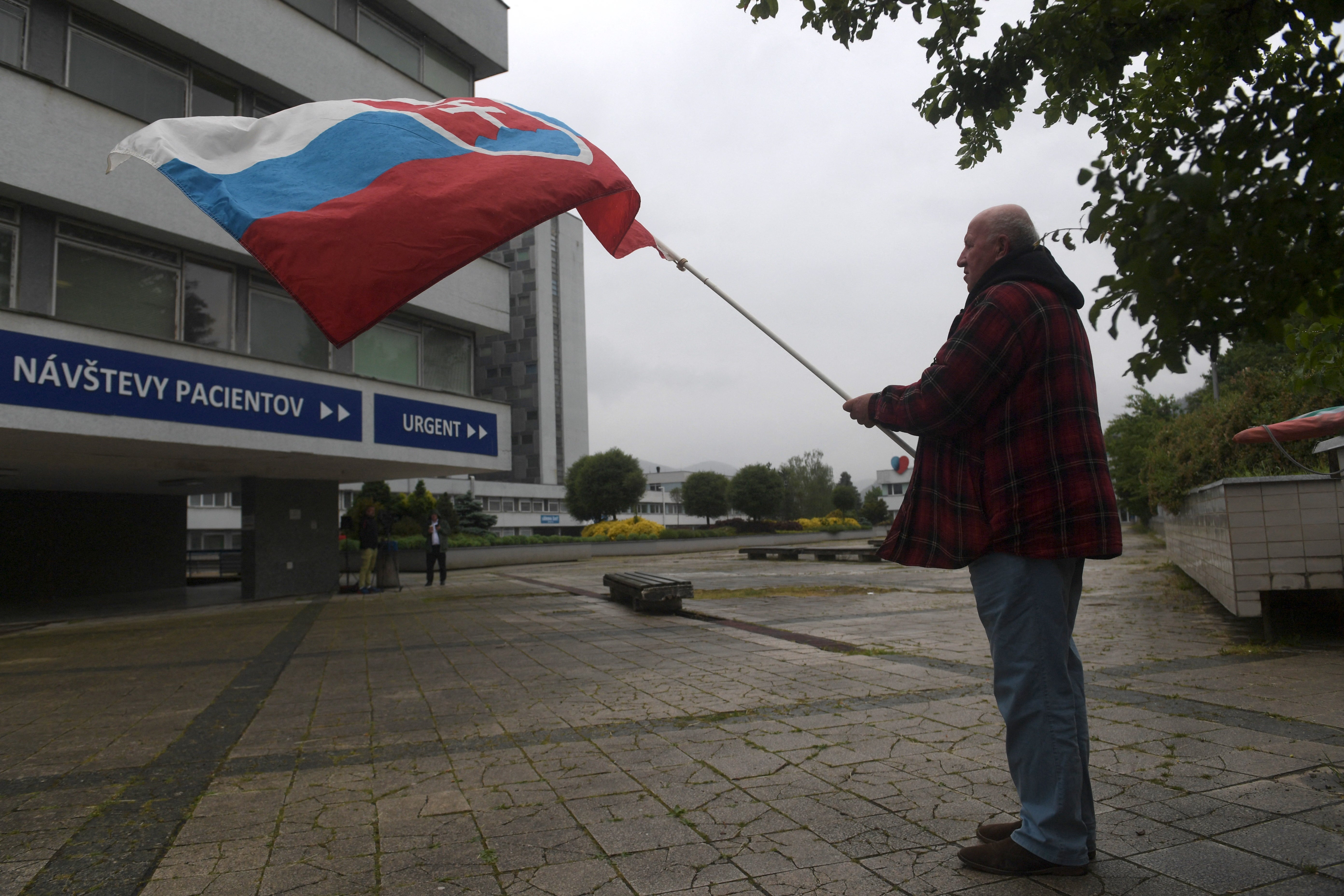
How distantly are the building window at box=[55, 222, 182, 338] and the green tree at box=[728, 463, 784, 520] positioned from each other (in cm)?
4420

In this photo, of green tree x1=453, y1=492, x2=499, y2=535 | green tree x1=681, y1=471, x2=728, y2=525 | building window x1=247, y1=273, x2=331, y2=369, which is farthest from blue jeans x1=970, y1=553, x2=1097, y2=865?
green tree x1=681, y1=471, x2=728, y2=525

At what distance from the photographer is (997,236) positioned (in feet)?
8.95

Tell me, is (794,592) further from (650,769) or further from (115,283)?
(115,283)

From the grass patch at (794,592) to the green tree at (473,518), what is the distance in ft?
83.4

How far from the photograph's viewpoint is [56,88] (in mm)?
11781

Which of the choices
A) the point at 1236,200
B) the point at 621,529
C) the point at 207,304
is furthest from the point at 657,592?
the point at 621,529

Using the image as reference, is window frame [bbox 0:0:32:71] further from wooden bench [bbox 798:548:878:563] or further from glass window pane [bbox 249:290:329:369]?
wooden bench [bbox 798:548:878:563]

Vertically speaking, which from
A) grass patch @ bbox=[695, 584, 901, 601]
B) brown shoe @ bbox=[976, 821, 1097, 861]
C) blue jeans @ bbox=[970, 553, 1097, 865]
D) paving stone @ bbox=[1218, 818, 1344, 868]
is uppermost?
blue jeans @ bbox=[970, 553, 1097, 865]

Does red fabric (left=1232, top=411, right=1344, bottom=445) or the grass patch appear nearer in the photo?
red fabric (left=1232, top=411, right=1344, bottom=445)

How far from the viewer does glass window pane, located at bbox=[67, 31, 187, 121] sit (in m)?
12.7

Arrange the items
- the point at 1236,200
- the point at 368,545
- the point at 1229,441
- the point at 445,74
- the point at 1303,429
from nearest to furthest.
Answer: the point at 1236,200
the point at 1303,429
the point at 1229,441
the point at 368,545
the point at 445,74

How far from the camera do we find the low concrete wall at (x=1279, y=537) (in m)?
6.36

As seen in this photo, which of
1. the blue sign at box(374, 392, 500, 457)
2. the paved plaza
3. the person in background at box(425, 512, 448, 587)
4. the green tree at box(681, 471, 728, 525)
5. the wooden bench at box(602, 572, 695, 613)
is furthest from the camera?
the green tree at box(681, 471, 728, 525)

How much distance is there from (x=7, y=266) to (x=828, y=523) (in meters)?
43.7
